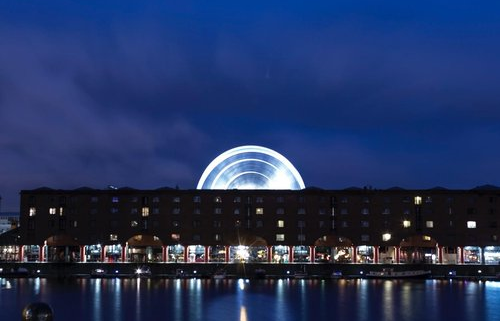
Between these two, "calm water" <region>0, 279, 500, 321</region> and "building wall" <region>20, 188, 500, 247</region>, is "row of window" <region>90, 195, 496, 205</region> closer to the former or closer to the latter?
"building wall" <region>20, 188, 500, 247</region>

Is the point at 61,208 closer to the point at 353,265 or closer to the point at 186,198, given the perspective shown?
the point at 186,198

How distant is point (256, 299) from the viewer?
7969cm

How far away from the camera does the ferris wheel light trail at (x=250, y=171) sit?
139250mm

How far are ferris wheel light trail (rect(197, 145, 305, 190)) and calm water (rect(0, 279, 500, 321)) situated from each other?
31.8 m

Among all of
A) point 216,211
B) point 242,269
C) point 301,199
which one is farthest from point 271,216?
point 242,269

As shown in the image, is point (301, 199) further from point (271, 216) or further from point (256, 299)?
point (256, 299)

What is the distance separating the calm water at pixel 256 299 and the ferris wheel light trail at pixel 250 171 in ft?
104

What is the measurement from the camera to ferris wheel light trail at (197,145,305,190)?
139m

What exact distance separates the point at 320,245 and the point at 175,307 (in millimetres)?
60999

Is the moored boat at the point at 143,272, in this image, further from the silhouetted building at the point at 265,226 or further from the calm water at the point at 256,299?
the calm water at the point at 256,299

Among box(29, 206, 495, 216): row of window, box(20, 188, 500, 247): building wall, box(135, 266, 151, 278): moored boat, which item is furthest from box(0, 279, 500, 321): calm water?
box(29, 206, 495, 216): row of window

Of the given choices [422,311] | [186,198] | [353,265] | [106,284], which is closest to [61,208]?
[186,198]

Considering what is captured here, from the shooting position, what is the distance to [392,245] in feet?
418

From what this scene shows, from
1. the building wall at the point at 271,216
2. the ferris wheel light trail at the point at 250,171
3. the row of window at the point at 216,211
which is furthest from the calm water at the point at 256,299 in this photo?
the ferris wheel light trail at the point at 250,171
